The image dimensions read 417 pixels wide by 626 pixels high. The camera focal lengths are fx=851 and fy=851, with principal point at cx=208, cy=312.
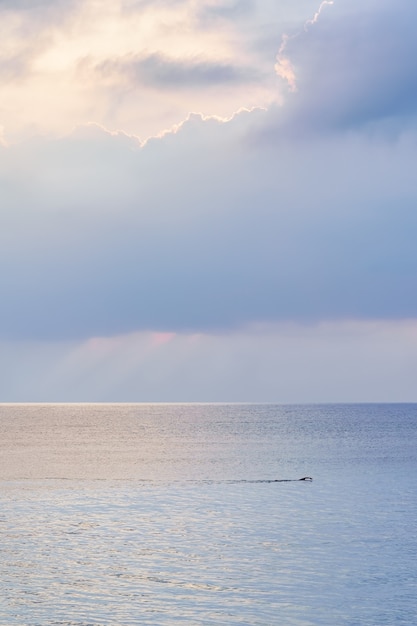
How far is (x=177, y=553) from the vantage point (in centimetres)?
4738

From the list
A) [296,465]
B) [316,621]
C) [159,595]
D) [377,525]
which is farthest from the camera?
[296,465]

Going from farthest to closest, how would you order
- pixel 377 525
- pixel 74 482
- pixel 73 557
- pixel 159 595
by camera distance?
1. pixel 74 482
2. pixel 377 525
3. pixel 73 557
4. pixel 159 595

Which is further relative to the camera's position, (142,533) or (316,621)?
(142,533)

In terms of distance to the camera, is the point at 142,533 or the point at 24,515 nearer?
the point at 142,533

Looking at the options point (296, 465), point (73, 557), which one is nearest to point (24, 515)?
point (73, 557)

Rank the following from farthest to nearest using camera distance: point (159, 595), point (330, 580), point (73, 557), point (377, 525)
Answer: point (377, 525) < point (73, 557) < point (330, 580) < point (159, 595)

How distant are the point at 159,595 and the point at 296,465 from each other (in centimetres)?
7475

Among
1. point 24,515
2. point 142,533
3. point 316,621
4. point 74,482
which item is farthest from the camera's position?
point 74,482

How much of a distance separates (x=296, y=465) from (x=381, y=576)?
68893 mm

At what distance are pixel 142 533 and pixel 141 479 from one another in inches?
1507

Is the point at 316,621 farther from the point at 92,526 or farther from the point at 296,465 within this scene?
the point at 296,465

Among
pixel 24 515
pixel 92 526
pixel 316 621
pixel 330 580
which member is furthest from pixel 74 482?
pixel 316 621

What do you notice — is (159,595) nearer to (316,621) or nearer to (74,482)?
(316,621)

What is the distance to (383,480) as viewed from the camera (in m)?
89.2
